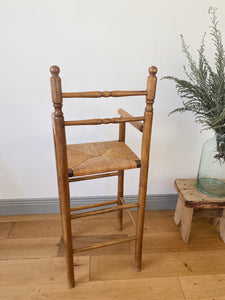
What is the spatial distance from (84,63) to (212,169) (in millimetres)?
967

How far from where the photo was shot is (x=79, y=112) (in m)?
1.38

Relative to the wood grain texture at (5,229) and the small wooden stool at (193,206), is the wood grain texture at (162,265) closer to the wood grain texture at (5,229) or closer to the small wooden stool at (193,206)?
the small wooden stool at (193,206)

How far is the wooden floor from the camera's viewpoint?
3.57 ft

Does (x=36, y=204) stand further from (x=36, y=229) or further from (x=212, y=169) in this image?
(x=212, y=169)

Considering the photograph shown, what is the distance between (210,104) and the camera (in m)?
1.14

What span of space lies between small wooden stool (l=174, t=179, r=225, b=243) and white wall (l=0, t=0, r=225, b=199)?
0.91 feet

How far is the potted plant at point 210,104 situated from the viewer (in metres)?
1.09

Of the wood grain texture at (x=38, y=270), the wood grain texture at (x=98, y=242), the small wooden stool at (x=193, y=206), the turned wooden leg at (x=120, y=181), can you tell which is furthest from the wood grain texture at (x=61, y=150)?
the small wooden stool at (x=193, y=206)

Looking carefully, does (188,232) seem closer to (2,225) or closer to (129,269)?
(129,269)

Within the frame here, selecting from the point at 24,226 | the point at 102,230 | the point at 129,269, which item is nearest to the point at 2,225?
the point at 24,226

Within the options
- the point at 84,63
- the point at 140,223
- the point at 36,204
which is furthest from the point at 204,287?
the point at 84,63

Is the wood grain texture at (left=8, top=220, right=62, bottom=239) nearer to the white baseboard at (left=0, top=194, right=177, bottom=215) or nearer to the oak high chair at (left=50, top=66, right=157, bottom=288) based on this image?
the white baseboard at (left=0, top=194, right=177, bottom=215)

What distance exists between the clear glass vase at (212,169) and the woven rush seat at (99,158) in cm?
52

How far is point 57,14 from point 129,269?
4.60 ft
